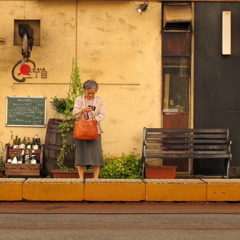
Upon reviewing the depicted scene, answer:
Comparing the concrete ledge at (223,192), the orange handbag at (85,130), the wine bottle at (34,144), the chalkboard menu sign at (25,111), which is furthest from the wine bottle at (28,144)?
the concrete ledge at (223,192)

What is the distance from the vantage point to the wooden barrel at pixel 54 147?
29.2ft

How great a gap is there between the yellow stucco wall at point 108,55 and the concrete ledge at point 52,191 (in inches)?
117

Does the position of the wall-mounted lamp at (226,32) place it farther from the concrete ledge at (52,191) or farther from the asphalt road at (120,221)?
the concrete ledge at (52,191)

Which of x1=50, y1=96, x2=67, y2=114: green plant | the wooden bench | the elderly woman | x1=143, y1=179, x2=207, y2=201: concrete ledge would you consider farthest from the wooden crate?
x1=143, y1=179, x2=207, y2=201: concrete ledge

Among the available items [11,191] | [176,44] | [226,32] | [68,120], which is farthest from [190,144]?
[11,191]

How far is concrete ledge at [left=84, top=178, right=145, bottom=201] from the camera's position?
7.11 meters

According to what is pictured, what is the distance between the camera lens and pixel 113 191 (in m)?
7.12

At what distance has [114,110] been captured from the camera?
10.0m

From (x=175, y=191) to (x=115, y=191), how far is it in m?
0.94

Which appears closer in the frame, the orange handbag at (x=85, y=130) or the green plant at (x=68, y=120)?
the orange handbag at (x=85, y=130)

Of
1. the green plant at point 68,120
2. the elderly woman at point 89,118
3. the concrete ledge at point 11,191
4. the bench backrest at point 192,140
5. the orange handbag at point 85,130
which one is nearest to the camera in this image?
the concrete ledge at point 11,191

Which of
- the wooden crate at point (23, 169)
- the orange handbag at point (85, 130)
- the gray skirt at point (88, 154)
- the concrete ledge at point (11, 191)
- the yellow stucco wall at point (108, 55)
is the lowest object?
the concrete ledge at point (11, 191)

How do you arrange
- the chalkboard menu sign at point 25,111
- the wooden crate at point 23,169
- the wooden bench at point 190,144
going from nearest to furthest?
the wooden crate at point 23,169 → the wooden bench at point 190,144 → the chalkboard menu sign at point 25,111

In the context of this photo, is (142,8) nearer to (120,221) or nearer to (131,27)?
(131,27)
